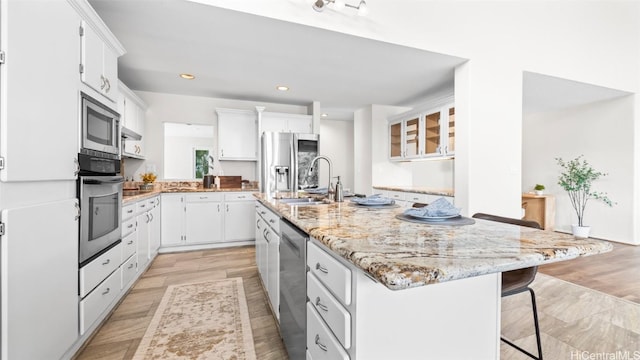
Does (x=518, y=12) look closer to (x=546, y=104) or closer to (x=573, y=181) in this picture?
(x=546, y=104)

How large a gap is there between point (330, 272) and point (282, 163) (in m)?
3.40

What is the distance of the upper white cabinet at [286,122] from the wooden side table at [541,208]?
3971 millimetres

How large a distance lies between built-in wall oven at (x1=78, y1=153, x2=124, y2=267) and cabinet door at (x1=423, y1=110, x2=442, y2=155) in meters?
3.77

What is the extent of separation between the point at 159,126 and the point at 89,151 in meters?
2.73

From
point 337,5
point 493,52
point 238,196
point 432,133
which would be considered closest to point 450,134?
point 432,133

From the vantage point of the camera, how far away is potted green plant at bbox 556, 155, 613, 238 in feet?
14.1

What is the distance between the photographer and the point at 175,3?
1.95 m

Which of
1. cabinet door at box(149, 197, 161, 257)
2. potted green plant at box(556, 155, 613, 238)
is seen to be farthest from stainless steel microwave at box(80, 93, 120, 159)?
potted green plant at box(556, 155, 613, 238)

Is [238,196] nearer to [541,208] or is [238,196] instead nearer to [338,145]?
[338,145]

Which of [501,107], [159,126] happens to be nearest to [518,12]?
A: [501,107]

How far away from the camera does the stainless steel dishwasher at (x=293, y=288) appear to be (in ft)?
3.98

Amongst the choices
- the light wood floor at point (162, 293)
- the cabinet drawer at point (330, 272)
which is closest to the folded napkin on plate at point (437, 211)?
the cabinet drawer at point (330, 272)

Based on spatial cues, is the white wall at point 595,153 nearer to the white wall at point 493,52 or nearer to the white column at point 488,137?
the white wall at point 493,52

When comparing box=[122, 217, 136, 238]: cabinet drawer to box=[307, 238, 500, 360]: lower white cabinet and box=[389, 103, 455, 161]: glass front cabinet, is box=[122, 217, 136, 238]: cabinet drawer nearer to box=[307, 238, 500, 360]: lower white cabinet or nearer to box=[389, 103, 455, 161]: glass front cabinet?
box=[307, 238, 500, 360]: lower white cabinet
